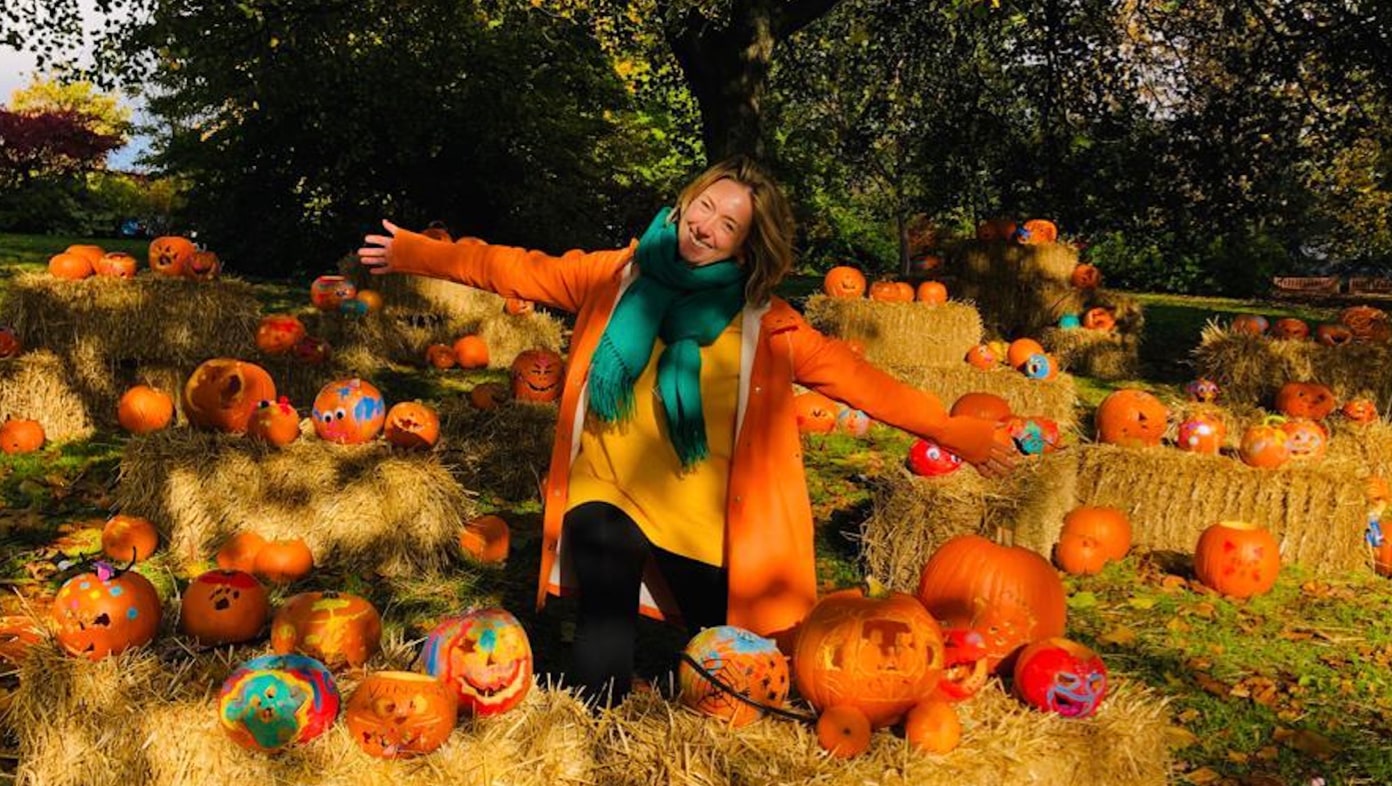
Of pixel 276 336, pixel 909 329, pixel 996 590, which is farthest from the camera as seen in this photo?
pixel 909 329

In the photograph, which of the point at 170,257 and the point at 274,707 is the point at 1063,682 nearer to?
the point at 274,707

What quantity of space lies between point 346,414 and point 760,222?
403 centimetres

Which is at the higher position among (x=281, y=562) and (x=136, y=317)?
(x=136, y=317)

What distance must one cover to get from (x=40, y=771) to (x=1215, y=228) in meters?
17.0

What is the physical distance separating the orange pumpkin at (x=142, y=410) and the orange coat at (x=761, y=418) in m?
5.95

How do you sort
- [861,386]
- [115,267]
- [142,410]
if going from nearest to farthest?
[861,386] → [142,410] → [115,267]

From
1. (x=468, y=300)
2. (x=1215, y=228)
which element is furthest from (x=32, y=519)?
(x=1215, y=228)

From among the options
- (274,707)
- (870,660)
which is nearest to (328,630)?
(274,707)

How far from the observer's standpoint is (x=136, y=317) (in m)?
9.64

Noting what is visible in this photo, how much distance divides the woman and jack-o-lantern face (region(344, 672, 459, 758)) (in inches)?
20.4

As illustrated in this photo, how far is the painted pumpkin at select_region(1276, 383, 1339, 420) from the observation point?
389 inches

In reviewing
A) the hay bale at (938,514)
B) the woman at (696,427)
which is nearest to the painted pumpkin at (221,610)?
the woman at (696,427)

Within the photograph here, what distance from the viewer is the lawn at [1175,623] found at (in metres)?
4.82

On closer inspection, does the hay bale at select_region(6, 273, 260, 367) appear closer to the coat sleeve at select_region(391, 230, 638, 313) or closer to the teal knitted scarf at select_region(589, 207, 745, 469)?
the coat sleeve at select_region(391, 230, 638, 313)
